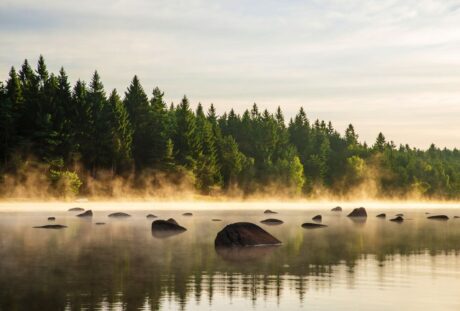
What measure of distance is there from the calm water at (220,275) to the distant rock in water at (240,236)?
139 cm

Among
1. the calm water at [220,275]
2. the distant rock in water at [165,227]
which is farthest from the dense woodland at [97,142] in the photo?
the calm water at [220,275]

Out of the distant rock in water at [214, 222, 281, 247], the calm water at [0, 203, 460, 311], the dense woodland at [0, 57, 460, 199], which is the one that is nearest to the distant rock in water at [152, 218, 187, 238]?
the calm water at [0, 203, 460, 311]

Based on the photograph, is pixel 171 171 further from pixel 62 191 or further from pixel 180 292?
pixel 180 292

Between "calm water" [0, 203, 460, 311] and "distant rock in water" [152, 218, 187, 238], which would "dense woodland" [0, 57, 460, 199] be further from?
"calm water" [0, 203, 460, 311]

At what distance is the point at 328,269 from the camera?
29.9 m

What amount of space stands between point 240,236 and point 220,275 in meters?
13.1

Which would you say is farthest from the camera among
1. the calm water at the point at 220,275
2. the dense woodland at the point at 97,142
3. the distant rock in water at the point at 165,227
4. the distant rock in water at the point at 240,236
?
the dense woodland at the point at 97,142

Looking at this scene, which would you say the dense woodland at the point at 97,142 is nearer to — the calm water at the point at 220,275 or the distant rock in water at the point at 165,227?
the distant rock in water at the point at 165,227

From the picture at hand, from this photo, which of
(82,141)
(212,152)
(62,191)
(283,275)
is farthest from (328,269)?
(212,152)

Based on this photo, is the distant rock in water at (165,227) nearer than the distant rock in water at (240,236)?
No

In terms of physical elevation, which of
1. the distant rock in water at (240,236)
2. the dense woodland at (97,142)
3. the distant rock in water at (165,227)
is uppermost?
the dense woodland at (97,142)

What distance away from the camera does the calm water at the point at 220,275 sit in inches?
822

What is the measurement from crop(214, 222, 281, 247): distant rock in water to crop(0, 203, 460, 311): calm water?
4.57ft

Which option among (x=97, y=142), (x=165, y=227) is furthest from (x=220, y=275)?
(x=97, y=142)
